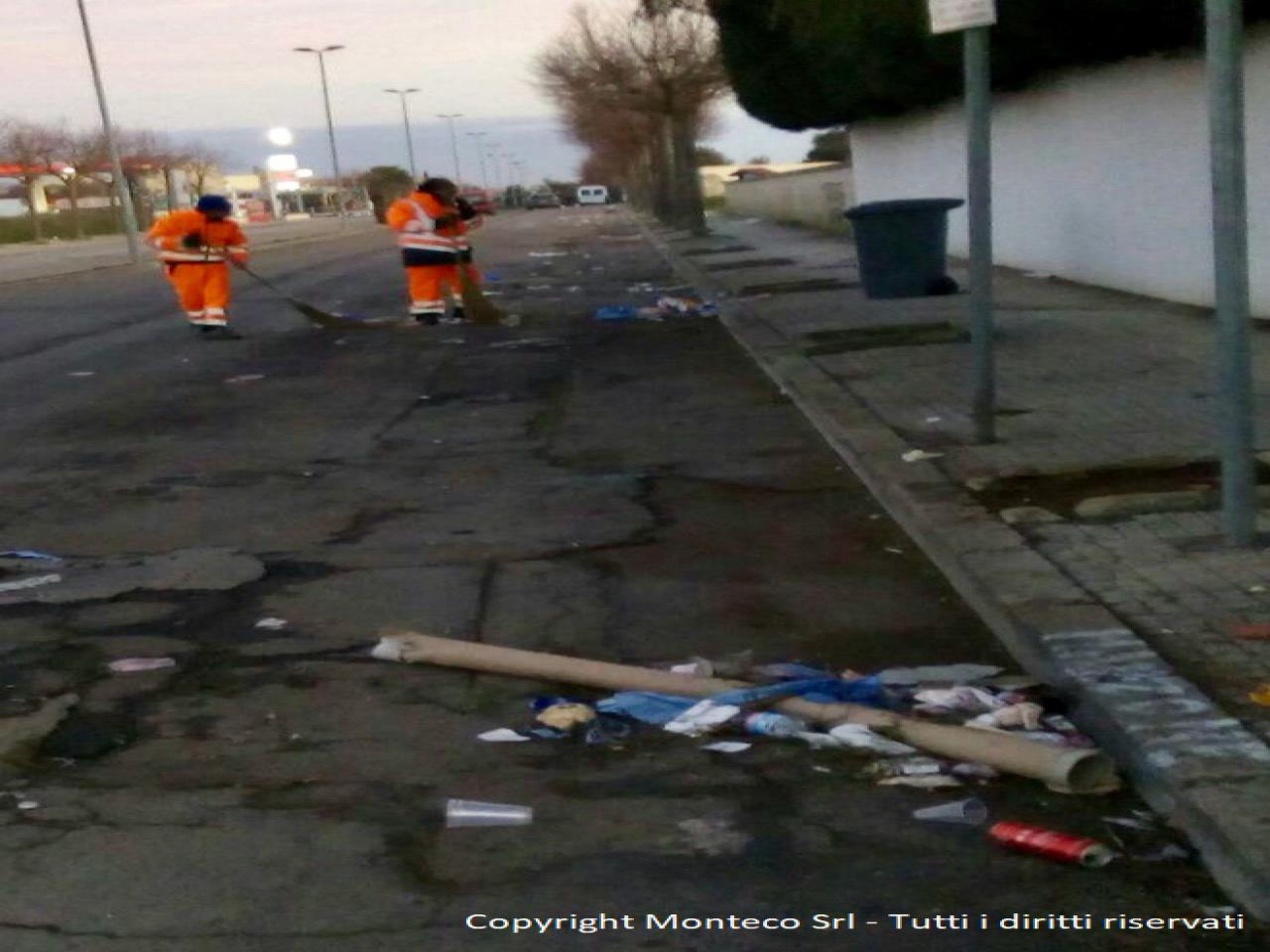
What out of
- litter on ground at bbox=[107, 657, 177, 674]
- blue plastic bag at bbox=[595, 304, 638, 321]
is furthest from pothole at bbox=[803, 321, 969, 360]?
litter on ground at bbox=[107, 657, 177, 674]

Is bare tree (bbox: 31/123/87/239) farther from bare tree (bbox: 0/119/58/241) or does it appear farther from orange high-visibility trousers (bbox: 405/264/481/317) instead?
orange high-visibility trousers (bbox: 405/264/481/317)

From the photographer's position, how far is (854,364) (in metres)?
14.2

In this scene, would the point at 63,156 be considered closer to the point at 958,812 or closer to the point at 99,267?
the point at 99,267

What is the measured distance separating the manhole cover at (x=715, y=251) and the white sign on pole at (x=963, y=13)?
2389 cm

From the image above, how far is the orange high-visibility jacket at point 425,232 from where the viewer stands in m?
19.7

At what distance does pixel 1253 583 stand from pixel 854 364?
7662 mm

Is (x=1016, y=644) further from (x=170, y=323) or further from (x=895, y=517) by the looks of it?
(x=170, y=323)

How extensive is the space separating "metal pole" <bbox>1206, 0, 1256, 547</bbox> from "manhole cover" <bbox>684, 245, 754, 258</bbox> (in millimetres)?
26634

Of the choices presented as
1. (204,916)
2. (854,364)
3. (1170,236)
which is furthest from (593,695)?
(1170,236)

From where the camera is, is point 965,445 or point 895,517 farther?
point 965,445

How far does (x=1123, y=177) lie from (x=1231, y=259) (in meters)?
12.1

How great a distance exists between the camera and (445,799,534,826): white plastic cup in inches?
195

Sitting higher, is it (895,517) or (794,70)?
(794,70)

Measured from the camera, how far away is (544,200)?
387 feet
